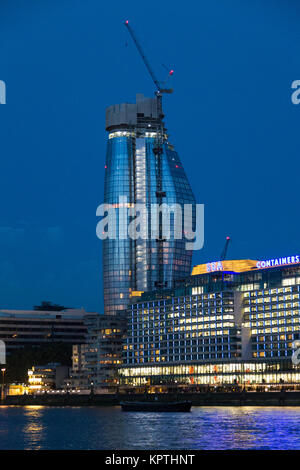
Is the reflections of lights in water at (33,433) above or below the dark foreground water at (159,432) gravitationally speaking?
below

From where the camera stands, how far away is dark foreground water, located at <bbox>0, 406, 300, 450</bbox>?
389ft

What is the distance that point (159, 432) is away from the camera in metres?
140

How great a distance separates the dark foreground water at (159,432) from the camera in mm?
118500

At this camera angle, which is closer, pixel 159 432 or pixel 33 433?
pixel 159 432

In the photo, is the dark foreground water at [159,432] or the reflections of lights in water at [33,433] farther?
the reflections of lights in water at [33,433]

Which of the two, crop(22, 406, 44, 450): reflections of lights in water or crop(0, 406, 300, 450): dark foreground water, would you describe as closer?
crop(0, 406, 300, 450): dark foreground water

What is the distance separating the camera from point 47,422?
175m

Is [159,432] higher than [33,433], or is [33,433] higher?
[159,432]

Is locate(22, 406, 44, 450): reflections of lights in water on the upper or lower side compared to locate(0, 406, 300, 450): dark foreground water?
lower
